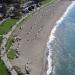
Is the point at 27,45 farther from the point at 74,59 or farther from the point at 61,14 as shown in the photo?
the point at 61,14

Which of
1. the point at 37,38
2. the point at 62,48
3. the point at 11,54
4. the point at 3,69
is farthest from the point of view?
the point at 37,38

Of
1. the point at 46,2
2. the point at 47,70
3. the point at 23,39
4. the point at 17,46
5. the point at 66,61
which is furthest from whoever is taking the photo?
the point at 46,2

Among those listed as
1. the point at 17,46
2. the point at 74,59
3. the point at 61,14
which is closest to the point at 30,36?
the point at 17,46

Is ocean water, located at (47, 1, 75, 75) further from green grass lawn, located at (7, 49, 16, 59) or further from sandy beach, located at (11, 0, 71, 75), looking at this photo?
green grass lawn, located at (7, 49, 16, 59)

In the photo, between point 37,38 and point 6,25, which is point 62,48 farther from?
point 6,25

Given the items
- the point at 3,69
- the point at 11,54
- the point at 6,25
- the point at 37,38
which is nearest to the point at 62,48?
the point at 37,38

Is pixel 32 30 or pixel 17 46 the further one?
pixel 32 30

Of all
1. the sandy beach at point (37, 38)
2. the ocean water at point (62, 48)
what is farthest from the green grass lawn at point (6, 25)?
the ocean water at point (62, 48)
